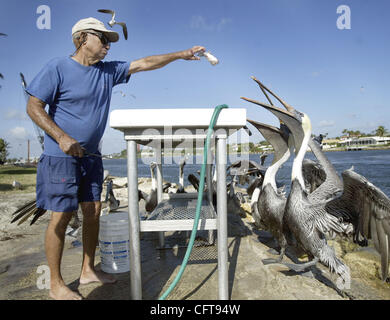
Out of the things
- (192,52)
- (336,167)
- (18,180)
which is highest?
(192,52)

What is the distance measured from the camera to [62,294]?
2.11 metres

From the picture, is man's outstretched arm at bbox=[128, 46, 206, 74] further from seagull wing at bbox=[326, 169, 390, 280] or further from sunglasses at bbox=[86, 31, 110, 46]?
seagull wing at bbox=[326, 169, 390, 280]

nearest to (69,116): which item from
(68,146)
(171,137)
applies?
(68,146)

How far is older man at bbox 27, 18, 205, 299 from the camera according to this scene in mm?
2014

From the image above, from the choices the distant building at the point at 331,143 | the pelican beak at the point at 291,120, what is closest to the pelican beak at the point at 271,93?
the pelican beak at the point at 291,120

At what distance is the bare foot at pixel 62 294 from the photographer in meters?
2.11

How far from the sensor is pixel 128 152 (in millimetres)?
1907

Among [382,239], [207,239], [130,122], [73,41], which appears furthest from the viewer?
[207,239]

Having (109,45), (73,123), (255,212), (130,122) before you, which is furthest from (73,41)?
(255,212)

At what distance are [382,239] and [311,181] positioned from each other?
5.77 feet

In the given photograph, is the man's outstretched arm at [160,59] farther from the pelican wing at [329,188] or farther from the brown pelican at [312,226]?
the pelican wing at [329,188]

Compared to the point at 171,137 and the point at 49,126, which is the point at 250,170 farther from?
the point at 49,126

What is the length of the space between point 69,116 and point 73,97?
6.1 inches
